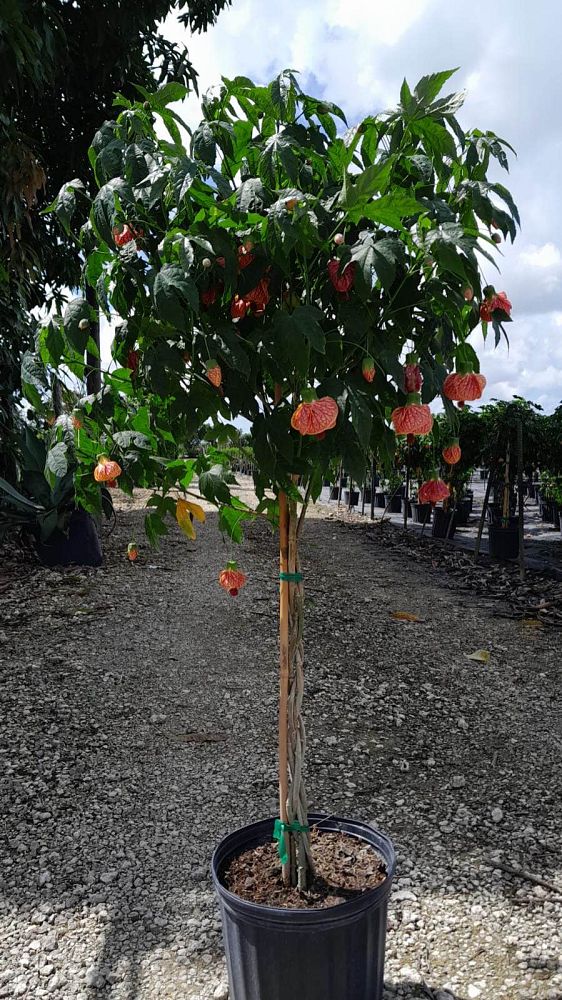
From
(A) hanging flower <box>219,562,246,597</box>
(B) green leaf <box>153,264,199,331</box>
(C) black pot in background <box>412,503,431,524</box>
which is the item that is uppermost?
(B) green leaf <box>153,264,199,331</box>

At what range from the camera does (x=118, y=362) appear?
163 centimetres

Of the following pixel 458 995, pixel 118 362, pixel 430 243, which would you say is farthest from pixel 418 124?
pixel 458 995

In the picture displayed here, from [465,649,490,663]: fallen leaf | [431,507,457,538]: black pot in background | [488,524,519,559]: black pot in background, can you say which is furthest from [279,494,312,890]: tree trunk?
[431,507,457,538]: black pot in background

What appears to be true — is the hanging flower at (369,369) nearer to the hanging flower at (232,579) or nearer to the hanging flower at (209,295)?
the hanging flower at (209,295)

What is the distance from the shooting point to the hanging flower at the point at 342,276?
4.17 feet

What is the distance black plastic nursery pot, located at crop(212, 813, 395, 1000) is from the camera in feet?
5.03

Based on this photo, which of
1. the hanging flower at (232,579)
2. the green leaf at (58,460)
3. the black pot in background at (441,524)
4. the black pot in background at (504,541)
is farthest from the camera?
the black pot in background at (441,524)

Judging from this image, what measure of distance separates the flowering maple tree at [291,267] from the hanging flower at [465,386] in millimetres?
36

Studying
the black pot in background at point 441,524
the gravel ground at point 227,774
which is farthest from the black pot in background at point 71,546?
the black pot in background at point 441,524

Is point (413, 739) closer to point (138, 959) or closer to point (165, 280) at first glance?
point (138, 959)

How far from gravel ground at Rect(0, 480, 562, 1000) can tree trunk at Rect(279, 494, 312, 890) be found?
0.45 meters

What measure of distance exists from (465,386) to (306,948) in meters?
1.22

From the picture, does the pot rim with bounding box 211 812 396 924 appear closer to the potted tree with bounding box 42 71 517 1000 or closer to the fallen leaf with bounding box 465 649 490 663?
the potted tree with bounding box 42 71 517 1000

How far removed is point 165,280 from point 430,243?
1.41 ft
